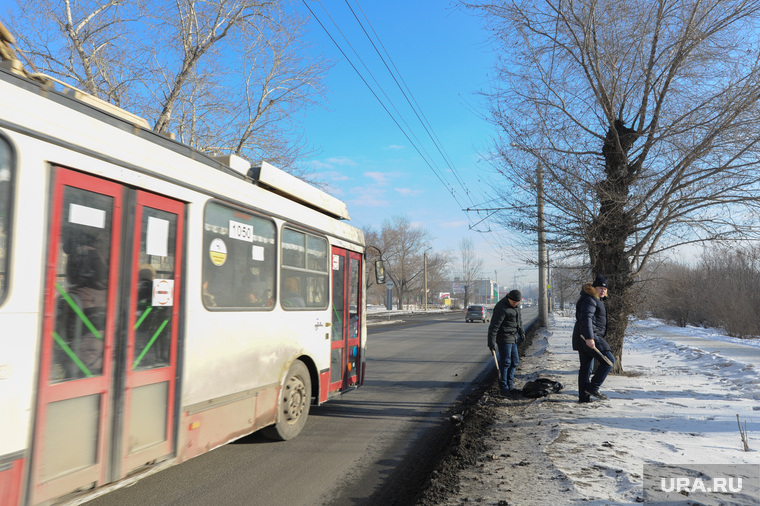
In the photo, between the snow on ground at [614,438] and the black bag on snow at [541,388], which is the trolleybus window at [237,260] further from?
the black bag on snow at [541,388]

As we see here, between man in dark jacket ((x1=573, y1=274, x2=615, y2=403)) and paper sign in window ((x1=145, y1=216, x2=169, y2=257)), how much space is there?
593 cm

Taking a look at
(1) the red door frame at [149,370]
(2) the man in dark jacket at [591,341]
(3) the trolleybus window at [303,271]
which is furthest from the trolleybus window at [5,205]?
(2) the man in dark jacket at [591,341]

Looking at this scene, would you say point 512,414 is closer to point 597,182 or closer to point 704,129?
point 597,182

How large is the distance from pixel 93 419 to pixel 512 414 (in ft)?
17.7

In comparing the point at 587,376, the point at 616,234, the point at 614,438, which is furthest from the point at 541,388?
the point at 616,234

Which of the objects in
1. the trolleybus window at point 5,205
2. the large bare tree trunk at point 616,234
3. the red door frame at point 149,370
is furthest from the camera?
the large bare tree trunk at point 616,234

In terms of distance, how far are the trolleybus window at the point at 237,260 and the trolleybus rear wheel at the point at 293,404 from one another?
1.05 metres

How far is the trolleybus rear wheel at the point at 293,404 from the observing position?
5.53 metres

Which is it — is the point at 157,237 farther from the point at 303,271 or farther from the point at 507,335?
the point at 507,335

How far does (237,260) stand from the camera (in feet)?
15.4

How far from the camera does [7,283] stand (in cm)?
267

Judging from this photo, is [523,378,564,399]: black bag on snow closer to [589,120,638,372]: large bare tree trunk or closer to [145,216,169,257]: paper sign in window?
[589,120,638,372]: large bare tree trunk

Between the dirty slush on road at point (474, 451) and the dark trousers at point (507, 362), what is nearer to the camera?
the dirty slush on road at point (474, 451)

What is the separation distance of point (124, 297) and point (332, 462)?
9.32 ft
